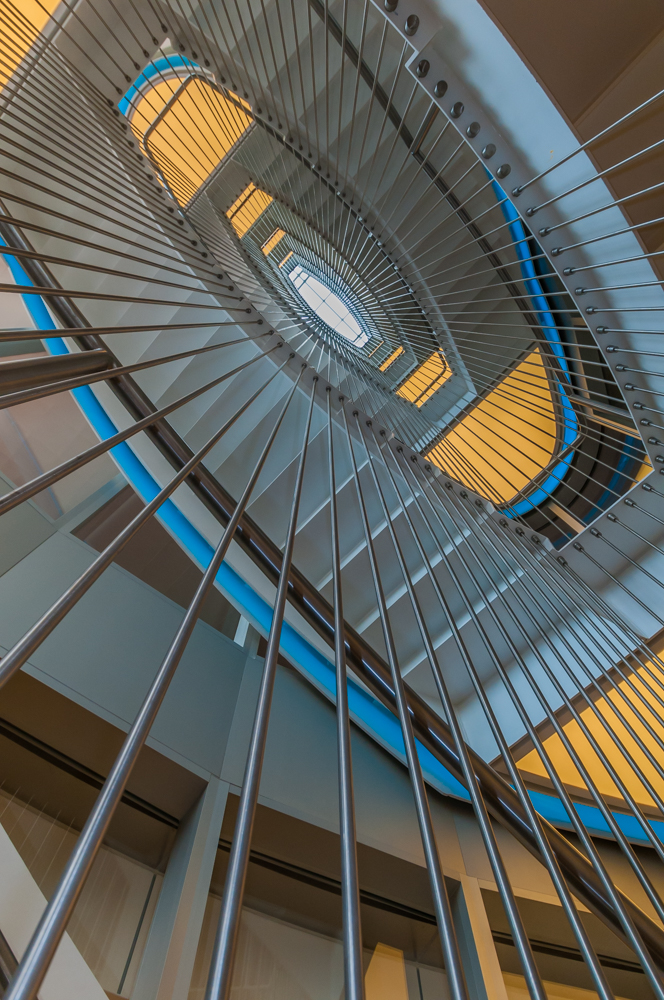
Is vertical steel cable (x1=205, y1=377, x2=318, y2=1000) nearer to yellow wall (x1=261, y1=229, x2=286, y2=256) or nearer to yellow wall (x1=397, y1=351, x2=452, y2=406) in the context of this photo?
yellow wall (x1=397, y1=351, x2=452, y2=406)

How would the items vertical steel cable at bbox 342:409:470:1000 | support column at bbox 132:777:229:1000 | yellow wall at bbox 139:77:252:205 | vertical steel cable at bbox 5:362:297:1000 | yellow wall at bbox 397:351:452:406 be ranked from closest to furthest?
vertical steel cable at bbox 5:362:297:1000, vertical steel cable at bbox 342:409:470:1000, support column at bbox 132:777:229:1000, yellow wall at bbox 139:77:252:205, yellow wall at bbox 397:351:452:406

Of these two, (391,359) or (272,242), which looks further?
(272,242)

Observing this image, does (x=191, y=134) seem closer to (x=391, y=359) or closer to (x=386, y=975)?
(x=391, y=359)

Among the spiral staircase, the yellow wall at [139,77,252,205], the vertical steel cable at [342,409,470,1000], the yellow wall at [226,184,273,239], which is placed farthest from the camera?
the yellow wall at [226,184,273,239]

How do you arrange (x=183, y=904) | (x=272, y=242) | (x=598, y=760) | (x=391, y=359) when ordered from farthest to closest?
(x=272, y=242) → (x=391, y=359) → (x=598, y=760) → (x=183, y=904)

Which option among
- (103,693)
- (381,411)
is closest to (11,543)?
(103,693)

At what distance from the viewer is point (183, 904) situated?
201 centimetres

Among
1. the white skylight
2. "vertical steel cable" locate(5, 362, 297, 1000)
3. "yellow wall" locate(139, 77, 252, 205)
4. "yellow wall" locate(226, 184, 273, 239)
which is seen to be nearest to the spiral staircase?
"vertical steel cable" locate(5, 362, 297, 1000)

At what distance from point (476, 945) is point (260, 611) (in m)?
1.68

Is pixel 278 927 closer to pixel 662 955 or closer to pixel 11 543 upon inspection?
pixel 662 955

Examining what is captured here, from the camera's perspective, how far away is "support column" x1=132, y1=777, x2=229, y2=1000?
185 cm

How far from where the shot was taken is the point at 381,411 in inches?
151

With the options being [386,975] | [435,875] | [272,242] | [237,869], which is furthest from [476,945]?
[272,242]

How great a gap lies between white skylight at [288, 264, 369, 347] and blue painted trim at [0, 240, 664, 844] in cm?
469
